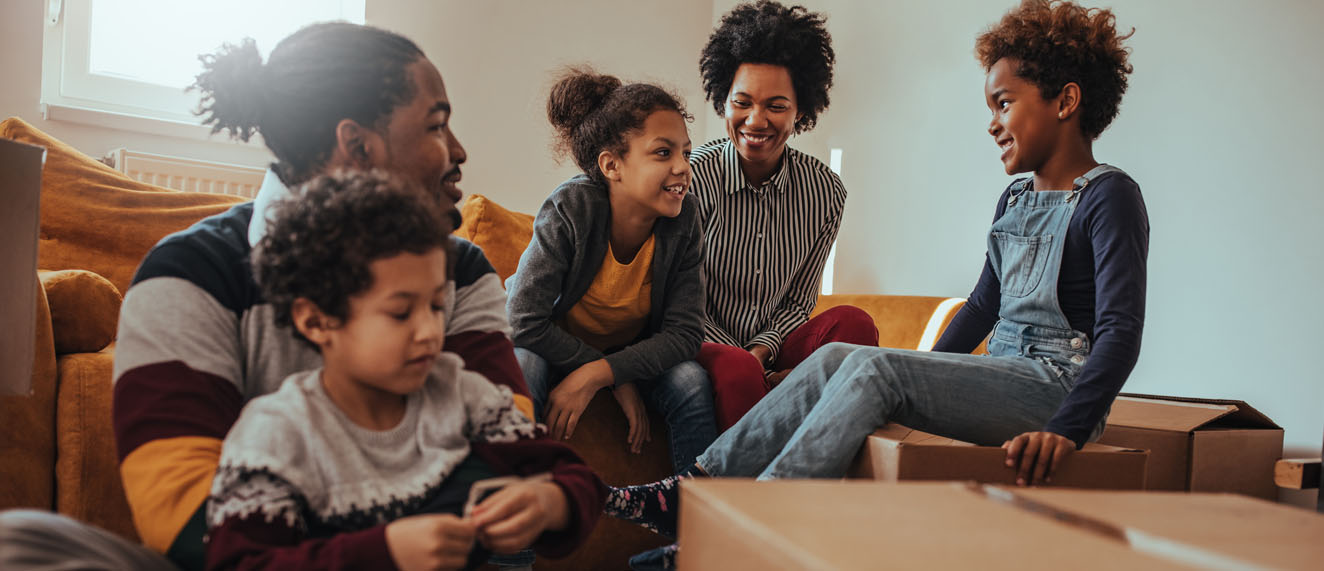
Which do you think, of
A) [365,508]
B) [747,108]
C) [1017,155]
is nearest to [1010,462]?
[1017,155]

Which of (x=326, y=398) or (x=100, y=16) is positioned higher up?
(x=100, y=16)

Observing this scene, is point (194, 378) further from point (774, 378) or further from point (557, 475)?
point (774, 378)

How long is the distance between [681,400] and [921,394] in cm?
42

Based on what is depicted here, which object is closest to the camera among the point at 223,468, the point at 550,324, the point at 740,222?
the point at 223,468

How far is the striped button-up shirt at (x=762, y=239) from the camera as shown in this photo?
2.03 metres

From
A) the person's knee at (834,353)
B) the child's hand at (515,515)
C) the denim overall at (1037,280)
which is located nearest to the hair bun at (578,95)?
the person's knee at (834,353)

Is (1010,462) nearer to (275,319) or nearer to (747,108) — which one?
(275,319)

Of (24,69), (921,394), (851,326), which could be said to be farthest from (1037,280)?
(24,69)

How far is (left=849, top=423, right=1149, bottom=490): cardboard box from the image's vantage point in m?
1.28

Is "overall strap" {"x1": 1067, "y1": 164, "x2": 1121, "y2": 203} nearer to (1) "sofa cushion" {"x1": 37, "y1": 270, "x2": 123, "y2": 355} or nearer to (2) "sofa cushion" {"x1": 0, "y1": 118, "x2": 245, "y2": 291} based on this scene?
(1) "sofa cushion" {"x1": 37, "y1": 270, "x2": 123, "y2": 355}

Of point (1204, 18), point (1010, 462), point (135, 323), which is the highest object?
point (1204, 18)

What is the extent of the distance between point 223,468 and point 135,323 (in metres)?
0.19

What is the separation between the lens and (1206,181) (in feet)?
7.81

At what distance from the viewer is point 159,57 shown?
3.21 metres
